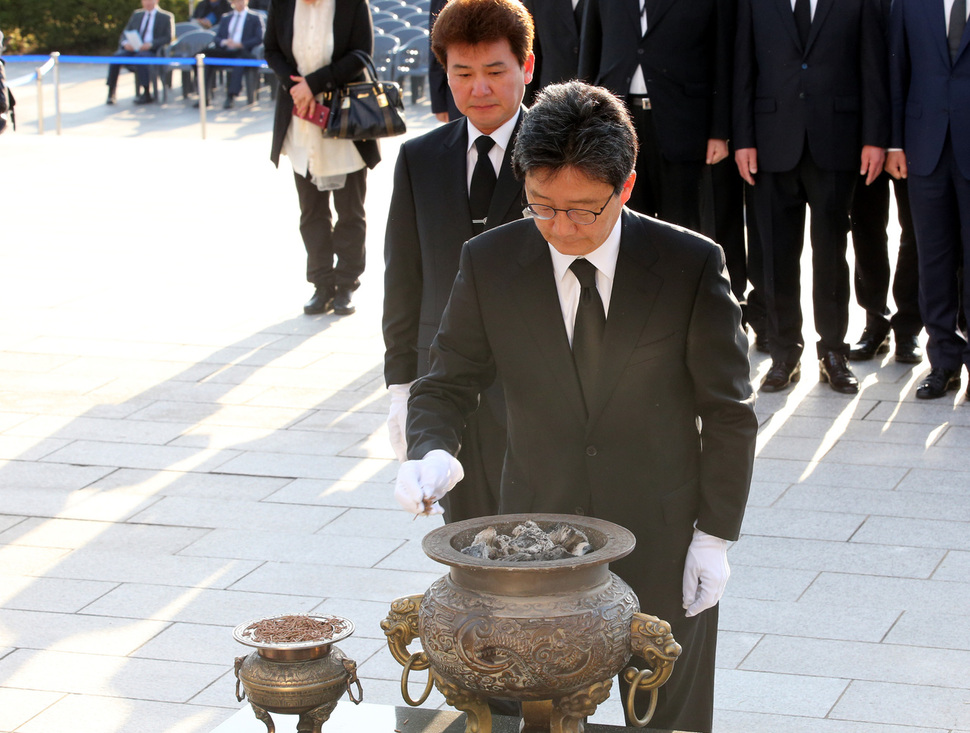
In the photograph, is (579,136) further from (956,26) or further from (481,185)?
(956,26)

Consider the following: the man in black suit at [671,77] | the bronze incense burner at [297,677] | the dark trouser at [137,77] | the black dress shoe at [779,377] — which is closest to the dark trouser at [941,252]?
the black dress shoe at [779,377]

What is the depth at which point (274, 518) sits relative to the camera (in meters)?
Result: 5.14

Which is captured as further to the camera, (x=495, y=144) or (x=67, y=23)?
(x=67, y=23)

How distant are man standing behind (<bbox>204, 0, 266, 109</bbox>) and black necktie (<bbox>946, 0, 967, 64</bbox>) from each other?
14.7 m

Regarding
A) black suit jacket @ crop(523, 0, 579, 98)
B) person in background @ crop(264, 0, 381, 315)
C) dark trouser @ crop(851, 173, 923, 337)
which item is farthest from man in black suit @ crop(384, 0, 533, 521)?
person in background @ crop(264, 0, 381, 315)

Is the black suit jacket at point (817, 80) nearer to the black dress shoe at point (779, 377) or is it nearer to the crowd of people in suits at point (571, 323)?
the crowd of people in suits at point (571, 323)

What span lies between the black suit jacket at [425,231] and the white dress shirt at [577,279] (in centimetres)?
72

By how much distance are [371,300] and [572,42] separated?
2377 millimetres

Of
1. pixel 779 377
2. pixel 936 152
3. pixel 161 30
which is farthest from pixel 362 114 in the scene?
pixel 161 30

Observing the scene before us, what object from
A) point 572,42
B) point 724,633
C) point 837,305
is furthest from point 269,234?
point 724,633

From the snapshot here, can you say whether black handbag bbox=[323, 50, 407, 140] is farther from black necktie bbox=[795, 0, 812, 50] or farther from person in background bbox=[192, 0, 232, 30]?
person in background bbox=[192, 0, 232, 30]

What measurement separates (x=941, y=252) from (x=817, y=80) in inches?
39.4

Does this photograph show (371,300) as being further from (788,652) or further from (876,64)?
(788,652)

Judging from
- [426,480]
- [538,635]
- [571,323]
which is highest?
[571,323]
